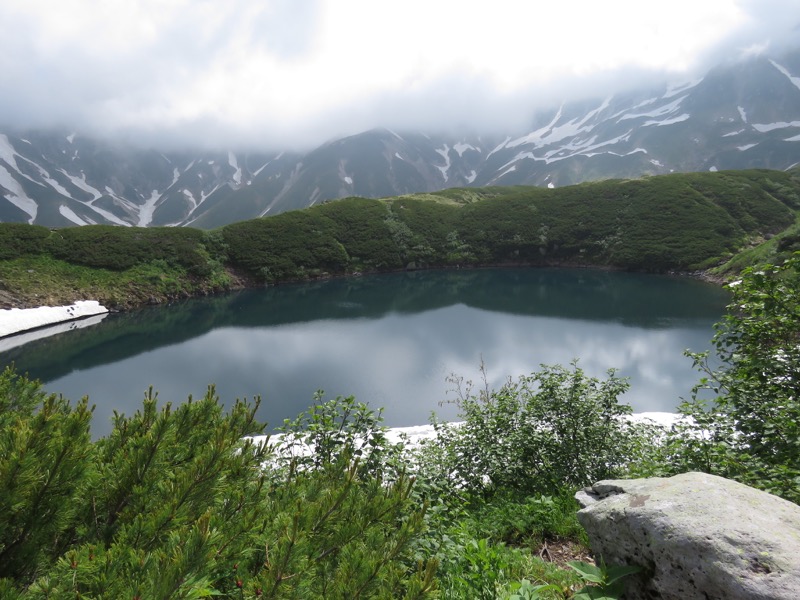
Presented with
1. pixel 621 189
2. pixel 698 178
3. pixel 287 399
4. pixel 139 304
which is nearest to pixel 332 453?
pixel 287 399

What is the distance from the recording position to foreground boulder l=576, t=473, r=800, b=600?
2.62 metres

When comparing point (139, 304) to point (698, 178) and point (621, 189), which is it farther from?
point (698, 178)

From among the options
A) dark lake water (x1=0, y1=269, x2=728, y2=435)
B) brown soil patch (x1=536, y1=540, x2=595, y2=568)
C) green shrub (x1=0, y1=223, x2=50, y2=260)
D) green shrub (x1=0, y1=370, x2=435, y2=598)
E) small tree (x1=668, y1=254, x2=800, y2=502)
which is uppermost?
green shrub (x1=0, y1=223, x2=50, y2=260)

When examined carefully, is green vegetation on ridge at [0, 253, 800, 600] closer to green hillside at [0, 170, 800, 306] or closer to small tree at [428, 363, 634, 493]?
small tree at [428, 363, 634, 493]

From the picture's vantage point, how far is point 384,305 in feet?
141

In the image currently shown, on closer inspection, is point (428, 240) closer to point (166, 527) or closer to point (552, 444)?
point (552, 444)

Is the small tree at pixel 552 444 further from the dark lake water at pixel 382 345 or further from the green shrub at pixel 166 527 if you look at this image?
the dark lake water at pixel 382 345

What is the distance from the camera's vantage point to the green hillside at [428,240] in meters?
45.0

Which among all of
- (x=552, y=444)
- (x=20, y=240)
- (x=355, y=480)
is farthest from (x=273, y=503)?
(x=20, y=240)

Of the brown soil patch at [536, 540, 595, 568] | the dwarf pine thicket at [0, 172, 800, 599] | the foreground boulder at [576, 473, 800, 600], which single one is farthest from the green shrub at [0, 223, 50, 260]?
the foreground boulder at [576, 473, 800, 600]

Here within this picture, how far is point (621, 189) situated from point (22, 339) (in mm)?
82792

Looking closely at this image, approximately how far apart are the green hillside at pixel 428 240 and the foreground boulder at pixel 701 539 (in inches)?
1854

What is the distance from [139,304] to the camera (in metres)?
44.1

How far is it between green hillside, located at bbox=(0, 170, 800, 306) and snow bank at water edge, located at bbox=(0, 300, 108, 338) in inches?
72.0
